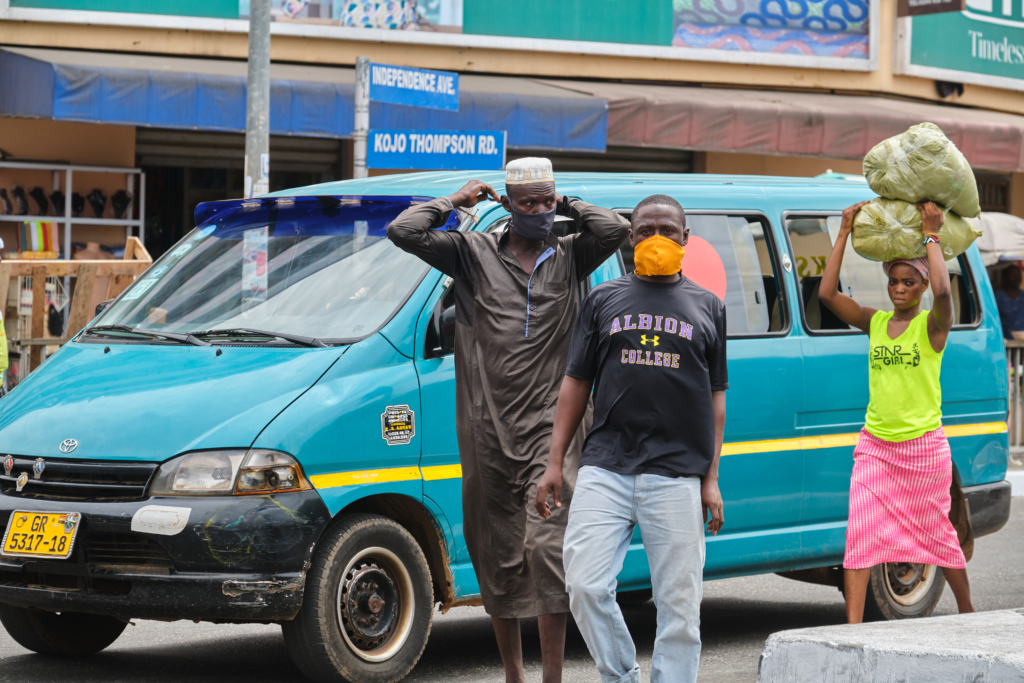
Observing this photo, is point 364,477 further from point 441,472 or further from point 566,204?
point 566,204

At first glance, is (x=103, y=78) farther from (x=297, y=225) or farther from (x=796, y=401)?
(x=796, y=401)

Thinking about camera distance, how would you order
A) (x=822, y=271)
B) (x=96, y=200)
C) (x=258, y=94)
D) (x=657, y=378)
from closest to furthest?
(x=657, y=378) → (x=822, y=271) → (x=258, y=94) → (x=96, y=200)

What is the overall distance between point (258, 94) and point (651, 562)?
23.0 ft

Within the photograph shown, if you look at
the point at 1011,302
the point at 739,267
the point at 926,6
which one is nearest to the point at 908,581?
the point at 739,267

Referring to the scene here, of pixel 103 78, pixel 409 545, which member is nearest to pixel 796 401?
pixel 409 545

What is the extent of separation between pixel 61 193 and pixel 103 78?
2.12 m

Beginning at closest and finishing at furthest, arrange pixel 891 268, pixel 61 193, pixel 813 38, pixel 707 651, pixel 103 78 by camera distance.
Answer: pixel 891 268
pixel 707 651
pixel 103 78
pixel 61 193
pixel 813 38

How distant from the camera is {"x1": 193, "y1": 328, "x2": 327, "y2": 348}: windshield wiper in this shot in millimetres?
5637

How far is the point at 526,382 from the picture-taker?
5.06m

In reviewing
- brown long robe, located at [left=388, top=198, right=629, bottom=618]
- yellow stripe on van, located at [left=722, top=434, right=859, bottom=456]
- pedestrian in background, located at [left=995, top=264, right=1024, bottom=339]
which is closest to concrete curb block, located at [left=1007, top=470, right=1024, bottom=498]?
pedestrian in background, located at [left=995, top=264, right=1024, bottom=339]

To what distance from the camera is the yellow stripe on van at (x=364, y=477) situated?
5.39 metres

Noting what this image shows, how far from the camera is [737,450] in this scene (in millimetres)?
6543

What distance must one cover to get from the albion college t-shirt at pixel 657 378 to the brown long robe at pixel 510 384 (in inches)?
17.3

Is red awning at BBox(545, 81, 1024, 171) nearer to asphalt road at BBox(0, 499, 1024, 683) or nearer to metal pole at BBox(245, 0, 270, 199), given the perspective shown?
metal pole at BBox(245, 0, 270, 199)
